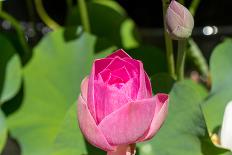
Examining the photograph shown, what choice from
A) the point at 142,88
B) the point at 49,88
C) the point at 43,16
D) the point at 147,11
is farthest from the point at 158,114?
the point at 147,11

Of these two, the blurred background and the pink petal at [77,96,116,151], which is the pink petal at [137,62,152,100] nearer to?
the pink petal at [77,96,116,151]

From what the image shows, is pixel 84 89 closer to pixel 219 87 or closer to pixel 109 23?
pixel 219 87

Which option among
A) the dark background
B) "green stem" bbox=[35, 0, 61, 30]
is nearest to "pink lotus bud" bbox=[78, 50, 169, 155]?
"green stem" bbox=[35, 0, 61, 30]

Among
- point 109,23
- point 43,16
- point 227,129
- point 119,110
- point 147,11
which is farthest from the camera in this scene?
point 147,11

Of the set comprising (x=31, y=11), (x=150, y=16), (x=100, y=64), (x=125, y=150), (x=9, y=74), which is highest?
(x=100, y=64)

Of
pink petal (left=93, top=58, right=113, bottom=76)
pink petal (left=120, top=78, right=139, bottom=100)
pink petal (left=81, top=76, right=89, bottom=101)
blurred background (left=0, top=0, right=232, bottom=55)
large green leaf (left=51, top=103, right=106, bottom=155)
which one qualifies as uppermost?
pink petal (left=93, top=58, right=113, bottom=76)

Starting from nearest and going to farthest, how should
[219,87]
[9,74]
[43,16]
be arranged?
[219,87] → [9,74] → [43,16]

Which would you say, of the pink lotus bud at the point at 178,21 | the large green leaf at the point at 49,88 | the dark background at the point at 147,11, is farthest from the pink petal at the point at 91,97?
the dark background at the point at 147,11

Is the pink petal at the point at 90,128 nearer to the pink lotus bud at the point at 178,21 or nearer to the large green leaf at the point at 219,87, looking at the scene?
the pink lotus bud at the point at 178,21
